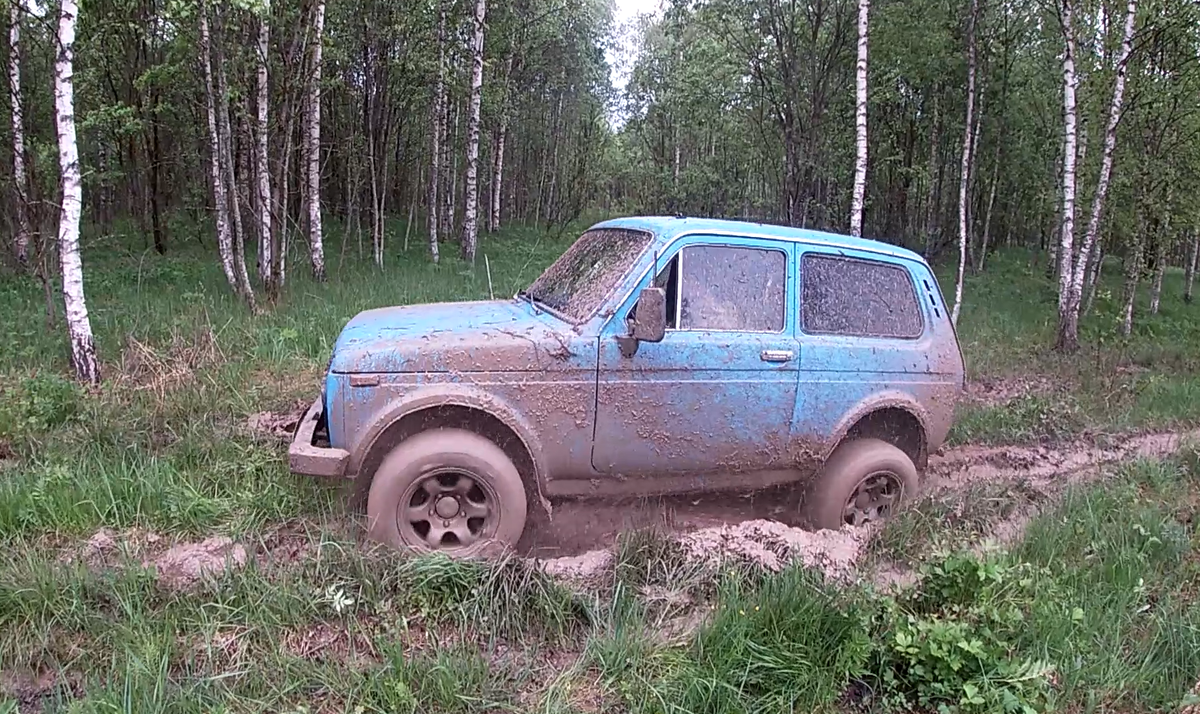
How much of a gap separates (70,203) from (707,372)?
5575mm

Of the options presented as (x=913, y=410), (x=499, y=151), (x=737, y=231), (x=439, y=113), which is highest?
(x=439, y=113)

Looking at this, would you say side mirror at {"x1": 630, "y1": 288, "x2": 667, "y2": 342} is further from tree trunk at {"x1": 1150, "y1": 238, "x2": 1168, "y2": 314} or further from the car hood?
tree trunk at {"x1": 1150, "y1": 238, "x2": 1168, "y2": 314}

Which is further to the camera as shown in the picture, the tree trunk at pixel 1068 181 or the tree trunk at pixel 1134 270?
the tree trunk at pixel 1134 270

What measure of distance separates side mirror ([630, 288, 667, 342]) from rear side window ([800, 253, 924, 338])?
1.18 m

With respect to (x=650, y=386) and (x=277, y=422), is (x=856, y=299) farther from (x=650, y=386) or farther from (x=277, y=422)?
(x=277, y=422)

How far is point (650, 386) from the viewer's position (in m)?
4.45

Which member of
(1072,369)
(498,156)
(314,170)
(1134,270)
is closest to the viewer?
(1072,369)

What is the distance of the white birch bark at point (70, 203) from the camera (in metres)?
6.45

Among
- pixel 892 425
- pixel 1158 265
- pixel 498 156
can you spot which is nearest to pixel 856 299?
pixel 892 425

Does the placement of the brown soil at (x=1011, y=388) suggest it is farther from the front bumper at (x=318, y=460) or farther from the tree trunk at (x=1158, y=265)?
the tree trunk at (x=1158, y=265)

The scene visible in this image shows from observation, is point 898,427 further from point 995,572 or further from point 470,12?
point 470,12

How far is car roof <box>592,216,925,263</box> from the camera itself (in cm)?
466

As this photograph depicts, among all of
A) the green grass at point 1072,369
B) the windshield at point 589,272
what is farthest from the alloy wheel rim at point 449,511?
the green grass at point 1072,369

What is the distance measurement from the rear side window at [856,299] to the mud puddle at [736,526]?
3.79 feet
